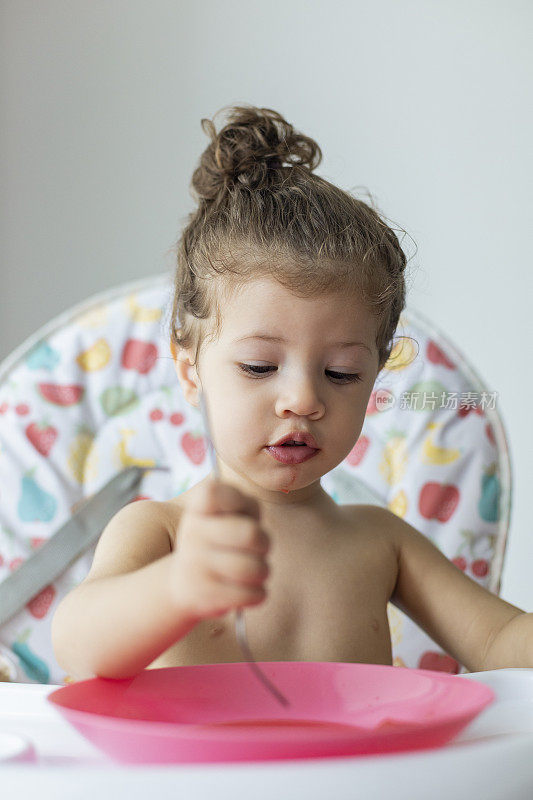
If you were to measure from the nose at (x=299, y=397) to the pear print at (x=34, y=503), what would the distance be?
339 mm

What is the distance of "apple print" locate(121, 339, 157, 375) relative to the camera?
38.8 inches

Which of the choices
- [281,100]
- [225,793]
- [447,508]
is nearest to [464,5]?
[281,100]

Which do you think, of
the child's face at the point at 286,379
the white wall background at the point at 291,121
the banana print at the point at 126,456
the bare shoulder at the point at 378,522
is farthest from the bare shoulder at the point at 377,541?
the white wall background at the point at 291,121

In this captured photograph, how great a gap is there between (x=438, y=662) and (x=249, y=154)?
507 mm

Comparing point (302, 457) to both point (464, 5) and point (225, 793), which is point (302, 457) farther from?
point (464, 5)

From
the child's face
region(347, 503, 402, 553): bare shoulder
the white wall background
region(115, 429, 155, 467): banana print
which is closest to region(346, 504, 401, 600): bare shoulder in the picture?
region(347, 503, 402, 553): bare shoulder

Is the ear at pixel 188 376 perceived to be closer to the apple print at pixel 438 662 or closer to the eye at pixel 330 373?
the eye at pixel 330 373

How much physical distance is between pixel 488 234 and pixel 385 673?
1.49m

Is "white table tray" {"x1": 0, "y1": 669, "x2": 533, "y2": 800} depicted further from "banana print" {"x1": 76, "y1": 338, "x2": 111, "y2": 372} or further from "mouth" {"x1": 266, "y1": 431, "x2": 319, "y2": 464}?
"banana print" {"x1": 76, "y1": 338, "x2": 111, "y2": 372}

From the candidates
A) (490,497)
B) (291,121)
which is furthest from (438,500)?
(291,121)

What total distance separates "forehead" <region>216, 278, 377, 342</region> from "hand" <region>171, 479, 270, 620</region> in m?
0.27

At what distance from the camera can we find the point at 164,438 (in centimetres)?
98

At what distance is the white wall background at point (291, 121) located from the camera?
1804 millimetres

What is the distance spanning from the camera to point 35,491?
3.07 feet
